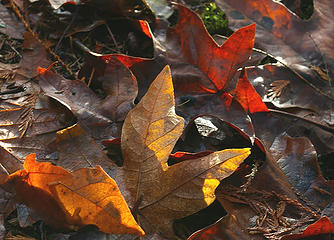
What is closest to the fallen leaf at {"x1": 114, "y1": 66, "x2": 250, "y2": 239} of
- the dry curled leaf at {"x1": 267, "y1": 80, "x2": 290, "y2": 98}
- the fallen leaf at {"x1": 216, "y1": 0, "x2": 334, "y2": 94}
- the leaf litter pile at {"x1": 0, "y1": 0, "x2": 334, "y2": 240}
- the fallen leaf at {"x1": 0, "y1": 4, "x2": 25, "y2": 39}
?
the leaf litter pile at {"x1": 0, "y1": 0, "x2": 334, "y2": 240}

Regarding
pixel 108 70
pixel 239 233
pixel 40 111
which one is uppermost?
pixel 108 70

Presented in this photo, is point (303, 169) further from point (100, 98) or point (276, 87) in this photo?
point (100, 98)

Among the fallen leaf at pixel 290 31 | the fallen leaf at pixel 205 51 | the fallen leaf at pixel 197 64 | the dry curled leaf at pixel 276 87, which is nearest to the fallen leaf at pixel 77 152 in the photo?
the fallen leaf at pixel 197 64

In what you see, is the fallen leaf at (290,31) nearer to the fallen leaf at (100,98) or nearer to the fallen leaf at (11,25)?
the fallen leaf at (100,98)

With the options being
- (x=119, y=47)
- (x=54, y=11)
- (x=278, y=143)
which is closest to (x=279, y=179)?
(x=278, y=143)

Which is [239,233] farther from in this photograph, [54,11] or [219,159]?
[54,11]

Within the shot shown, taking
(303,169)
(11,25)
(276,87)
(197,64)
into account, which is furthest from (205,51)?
(11,25)

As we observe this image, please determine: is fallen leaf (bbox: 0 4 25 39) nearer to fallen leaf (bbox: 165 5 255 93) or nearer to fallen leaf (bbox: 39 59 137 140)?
fallen leaf (bbox: 39 59 137 140)
